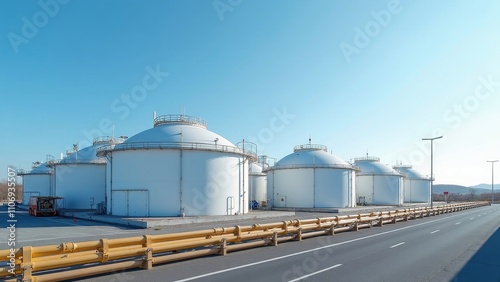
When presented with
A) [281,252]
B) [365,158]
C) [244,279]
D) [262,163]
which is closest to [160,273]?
[244,279]

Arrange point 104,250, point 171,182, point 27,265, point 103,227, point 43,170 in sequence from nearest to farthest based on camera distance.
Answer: point 27,265, point 104,250, point 103,227, point 171,182, point 43,170

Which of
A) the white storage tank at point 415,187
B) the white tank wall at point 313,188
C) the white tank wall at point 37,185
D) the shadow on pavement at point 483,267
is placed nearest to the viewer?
the shadow on pavement at point 483,267

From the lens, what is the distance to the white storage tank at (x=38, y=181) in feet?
176

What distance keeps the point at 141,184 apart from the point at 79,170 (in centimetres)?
1662

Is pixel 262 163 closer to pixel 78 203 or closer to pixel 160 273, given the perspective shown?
pixel 78 203

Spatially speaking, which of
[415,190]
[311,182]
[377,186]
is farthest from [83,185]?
[415,190]

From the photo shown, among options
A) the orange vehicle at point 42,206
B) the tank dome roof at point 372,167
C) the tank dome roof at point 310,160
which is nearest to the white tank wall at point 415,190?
the tank dome roof at point 372,167

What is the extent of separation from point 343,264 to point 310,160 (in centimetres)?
3657

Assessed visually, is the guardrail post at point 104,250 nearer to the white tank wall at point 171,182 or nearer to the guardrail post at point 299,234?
the guardrail post at point 299,234

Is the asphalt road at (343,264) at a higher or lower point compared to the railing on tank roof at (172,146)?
lower

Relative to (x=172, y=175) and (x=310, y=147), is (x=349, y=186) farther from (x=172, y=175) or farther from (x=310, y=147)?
(x=172, y=175)

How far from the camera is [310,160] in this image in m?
47.3

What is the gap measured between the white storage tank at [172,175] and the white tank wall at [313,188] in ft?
50.9

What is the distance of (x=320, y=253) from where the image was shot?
13.1 metres
